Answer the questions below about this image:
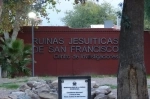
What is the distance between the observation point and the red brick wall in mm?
30016

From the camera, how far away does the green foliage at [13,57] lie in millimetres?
27031

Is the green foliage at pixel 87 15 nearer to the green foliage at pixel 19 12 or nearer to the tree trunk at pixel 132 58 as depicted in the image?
the green foliage at pixel 19 12

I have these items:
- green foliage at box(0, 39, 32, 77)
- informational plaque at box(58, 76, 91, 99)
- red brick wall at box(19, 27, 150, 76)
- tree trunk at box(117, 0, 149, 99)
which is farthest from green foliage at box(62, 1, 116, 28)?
informational plaque at box(58, 76, 91, 99)

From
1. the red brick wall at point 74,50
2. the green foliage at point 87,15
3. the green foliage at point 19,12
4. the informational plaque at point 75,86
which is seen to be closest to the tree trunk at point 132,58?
the informational plaque at point 75,86

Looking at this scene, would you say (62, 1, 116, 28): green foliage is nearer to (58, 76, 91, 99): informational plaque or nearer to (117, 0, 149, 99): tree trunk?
(117, 0, 149, 99): tree trunk

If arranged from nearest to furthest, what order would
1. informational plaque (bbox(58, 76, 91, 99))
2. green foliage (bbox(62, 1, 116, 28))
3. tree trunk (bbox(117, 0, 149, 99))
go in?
informational plaque (bbox(58, 76, 91, 99)), tree trunk (bbox(117, 0, 149, 99)), green foliage (bbox(62, 1, 116, 28))

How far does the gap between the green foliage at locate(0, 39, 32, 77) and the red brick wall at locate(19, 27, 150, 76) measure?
2561 mm

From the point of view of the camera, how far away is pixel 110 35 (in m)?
30.0

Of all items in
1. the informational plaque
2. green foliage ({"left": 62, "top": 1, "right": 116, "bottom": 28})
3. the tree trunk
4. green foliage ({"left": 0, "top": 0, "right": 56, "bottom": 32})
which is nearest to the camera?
the informational plaque

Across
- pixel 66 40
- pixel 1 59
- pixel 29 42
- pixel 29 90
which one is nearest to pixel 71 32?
pixel 66 40

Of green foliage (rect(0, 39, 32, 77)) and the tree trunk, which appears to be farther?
green foliage (rect(0, 39, 32, 77))

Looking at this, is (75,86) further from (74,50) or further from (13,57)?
(74,50)

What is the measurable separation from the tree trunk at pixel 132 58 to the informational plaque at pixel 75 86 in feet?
6.65

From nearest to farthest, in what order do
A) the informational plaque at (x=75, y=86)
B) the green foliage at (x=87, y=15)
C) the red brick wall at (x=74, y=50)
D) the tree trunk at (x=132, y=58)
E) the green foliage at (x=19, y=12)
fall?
the informational plaque at (x=75, y=86) → the tree trunk at (x=132, y=58) → the green foliage at (x=19, y=12) → the red brick wall at (x=74, y=50) → the green foliage at (x=87, y=15)
